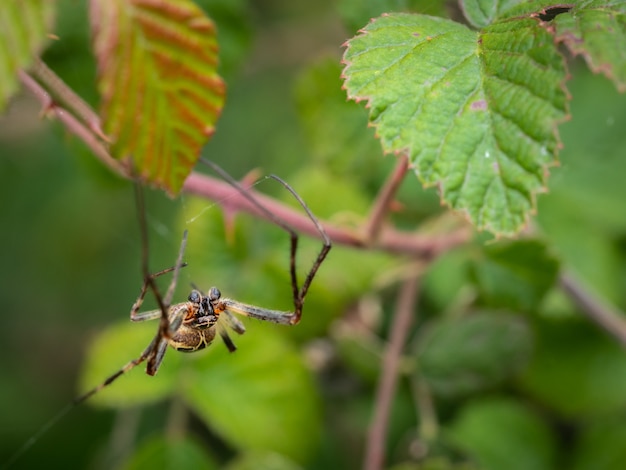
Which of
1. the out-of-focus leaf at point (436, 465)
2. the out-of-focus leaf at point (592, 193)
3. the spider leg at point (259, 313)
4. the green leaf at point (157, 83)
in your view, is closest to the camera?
the green leaf at point (157, 83)

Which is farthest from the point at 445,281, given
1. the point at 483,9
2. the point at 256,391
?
the point at 483,9

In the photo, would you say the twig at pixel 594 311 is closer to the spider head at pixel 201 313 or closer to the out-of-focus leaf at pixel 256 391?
the out-of-focus leaf at pixel 256 391

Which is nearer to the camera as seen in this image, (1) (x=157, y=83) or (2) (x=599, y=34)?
(1) (x=157, y=83)

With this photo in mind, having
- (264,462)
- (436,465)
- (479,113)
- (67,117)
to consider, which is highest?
(479,113)

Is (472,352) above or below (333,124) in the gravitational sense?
below

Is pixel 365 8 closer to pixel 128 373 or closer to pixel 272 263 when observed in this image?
pixel 272 263

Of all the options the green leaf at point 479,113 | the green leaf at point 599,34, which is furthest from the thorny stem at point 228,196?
the green leaf at point 599,34

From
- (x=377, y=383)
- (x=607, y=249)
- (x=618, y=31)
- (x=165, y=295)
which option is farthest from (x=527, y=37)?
(x=607, y=249)
